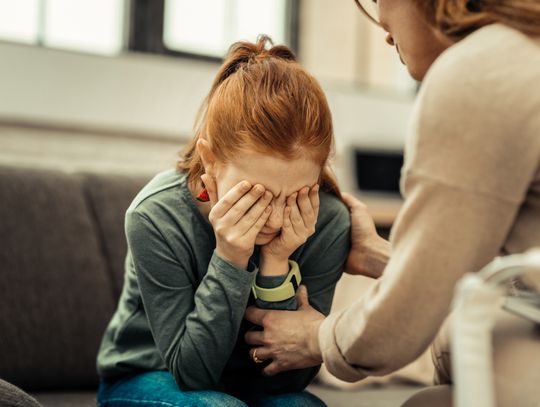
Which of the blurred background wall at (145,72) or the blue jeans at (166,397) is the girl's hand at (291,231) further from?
the blurred background wall at (145,72)

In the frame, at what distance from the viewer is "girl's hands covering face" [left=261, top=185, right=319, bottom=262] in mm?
1244

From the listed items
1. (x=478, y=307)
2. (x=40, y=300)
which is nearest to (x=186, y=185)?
(x=40, y=300)

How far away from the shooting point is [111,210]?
1923mm

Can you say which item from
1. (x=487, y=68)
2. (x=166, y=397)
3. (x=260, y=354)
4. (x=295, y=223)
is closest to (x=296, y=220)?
(x=295, y=223)

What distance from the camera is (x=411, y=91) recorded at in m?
3.94

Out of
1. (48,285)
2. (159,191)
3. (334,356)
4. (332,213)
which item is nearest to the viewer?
(334,356)

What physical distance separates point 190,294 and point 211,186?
0.60ft

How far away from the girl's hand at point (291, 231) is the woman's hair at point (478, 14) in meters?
0.36

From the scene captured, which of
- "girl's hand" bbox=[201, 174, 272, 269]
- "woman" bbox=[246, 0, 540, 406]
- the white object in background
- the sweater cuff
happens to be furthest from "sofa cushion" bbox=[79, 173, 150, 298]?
the white object in background

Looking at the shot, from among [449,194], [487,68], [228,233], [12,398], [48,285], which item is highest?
[487,68]

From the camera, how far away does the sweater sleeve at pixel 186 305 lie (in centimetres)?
122

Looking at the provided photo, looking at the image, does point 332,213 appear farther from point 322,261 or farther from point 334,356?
point 334,356

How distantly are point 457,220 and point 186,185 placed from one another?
60 centimetres

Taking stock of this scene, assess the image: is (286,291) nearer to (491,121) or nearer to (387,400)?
(491,121)
